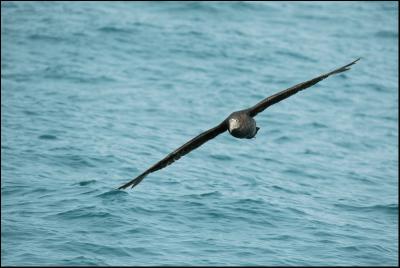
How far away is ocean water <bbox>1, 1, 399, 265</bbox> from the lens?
13328mm

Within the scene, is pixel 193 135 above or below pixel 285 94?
below

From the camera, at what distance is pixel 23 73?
2198 centimetres

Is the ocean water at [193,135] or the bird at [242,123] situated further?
the ocean water at [193,135]

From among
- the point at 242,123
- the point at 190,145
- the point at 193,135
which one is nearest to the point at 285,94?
the point at 242,123

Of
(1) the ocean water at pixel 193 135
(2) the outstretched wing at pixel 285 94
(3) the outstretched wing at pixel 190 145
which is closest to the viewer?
(2) the outstretched wing at pixel 285 94

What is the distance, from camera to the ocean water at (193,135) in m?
13.3

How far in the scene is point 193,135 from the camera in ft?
61.0

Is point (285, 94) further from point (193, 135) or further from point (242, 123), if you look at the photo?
point (193, 135)

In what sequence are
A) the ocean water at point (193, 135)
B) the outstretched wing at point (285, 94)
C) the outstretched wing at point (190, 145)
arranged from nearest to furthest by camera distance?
the outstretched wing at point (285, 94), the outstretched wing at point (190, 145), the ocean water at point (193, 135)

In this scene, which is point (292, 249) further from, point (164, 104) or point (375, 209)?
point (164, 104)

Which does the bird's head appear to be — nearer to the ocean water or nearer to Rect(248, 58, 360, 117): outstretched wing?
Rect(248, 58, 360, 117): outstretched wing

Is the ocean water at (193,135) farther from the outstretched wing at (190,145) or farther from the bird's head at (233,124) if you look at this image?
the bird's head at (233,124)

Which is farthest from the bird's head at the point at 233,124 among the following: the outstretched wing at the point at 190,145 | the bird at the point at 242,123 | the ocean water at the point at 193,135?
the ocean water at the point at 193,135

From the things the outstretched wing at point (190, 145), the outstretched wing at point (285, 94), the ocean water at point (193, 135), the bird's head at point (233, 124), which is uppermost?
the outstretched wing at point (285, 94)
